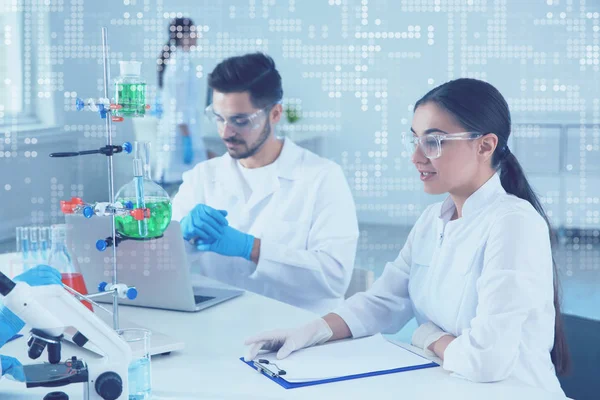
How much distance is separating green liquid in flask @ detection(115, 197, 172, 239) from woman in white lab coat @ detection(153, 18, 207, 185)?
353cm

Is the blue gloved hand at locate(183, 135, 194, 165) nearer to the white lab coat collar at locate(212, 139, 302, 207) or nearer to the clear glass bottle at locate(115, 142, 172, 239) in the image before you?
the white lab coat collar at locate(212, 139, 302, 207)

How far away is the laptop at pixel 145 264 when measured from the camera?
1.76 metres

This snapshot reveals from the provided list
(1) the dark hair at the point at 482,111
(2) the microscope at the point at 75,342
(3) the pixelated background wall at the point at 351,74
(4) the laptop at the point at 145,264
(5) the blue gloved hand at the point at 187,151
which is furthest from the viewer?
(3) the pixelated background wall at the point at 351,74

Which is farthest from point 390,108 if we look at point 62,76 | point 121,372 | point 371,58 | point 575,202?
point 121,372

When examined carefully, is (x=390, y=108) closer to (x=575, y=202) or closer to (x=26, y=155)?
(x=575, y=202)

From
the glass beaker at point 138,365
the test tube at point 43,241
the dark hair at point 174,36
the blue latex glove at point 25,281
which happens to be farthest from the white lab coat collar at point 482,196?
the dark hair at point 174,36

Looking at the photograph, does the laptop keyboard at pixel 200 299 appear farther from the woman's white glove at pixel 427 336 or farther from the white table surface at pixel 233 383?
the woman's white glove at pixel 427 336

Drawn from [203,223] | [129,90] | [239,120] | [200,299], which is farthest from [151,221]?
[239,120]

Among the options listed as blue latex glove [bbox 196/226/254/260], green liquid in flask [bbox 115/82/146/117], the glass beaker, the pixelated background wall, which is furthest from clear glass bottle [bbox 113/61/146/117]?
the pixelated background wall

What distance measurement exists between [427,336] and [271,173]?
1067 mm

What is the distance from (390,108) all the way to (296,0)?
4.11 feet

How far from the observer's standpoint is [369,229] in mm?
6152

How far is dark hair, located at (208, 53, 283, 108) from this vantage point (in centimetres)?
236

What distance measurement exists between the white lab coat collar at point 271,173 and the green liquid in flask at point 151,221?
93 centimetres
